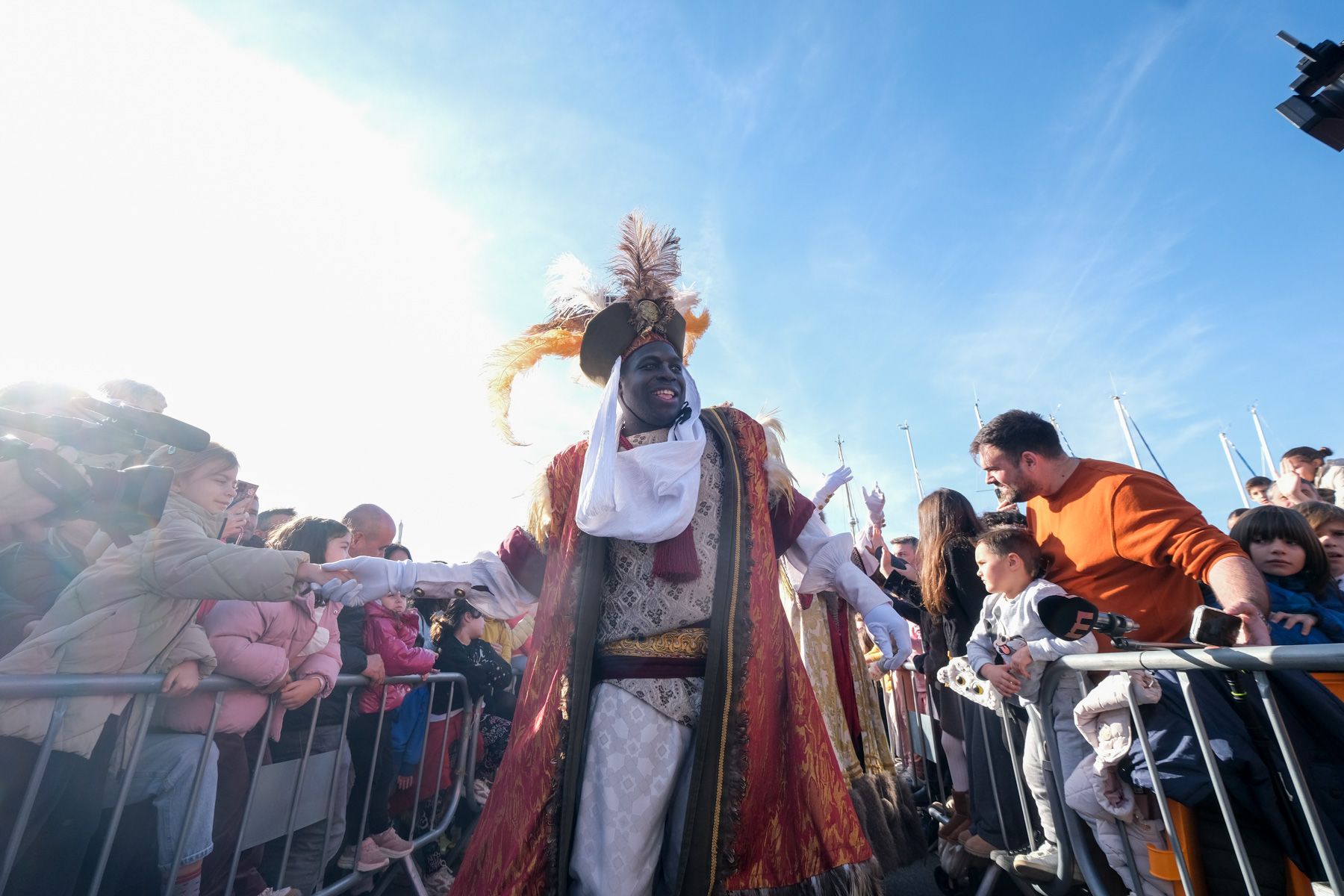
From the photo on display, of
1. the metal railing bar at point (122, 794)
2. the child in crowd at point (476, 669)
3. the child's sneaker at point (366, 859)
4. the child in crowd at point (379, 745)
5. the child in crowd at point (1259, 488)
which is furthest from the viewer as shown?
the child in crowd at point (1259, 488)

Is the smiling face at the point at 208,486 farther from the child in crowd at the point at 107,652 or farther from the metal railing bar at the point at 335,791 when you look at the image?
the metal railing bar at the point at 335,791

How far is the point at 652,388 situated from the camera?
2.54 meters

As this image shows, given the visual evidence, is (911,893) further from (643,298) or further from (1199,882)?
(643,298)

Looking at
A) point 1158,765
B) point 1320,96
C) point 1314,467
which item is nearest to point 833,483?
point 1158,765

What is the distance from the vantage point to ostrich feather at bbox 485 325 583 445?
2.98 meters

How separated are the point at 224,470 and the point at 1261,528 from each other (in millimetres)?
4717

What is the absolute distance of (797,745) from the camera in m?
1.94

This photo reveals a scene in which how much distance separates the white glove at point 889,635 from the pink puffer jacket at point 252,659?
2209 mm

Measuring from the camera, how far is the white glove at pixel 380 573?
2.18 m

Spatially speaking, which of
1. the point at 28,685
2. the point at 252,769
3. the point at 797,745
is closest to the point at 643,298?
the point at 797,745

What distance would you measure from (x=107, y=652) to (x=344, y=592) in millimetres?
984

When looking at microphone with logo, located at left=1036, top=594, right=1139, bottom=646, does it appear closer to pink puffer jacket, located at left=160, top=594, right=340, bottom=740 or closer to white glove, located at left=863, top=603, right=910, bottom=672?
white glove, located at left=863, top=603, right=910, bottom=672

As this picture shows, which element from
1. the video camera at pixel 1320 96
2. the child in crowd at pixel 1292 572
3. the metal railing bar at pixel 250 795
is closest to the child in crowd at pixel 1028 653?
the child in crowd at pixel 1292 572

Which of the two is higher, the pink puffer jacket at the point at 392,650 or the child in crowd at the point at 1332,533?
the child in crowd at the point at 1332,533
